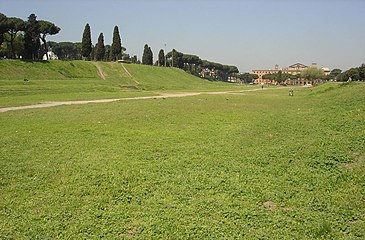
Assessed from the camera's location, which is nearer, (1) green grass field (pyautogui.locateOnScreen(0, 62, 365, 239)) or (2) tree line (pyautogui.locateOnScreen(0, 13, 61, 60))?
(1) green grass field (pyautogui.locateOnScreen(0, 62, 365, 239))

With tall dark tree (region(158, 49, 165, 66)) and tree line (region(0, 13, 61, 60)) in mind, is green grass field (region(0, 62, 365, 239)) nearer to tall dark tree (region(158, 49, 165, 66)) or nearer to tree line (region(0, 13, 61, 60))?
tree line (region(0, 13, 61, 60))

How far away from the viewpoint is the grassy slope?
15.9ft

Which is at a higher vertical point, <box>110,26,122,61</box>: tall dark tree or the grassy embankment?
<box>110,26,122,61</box>: tall dark tree

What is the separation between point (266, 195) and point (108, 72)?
72.2 metres

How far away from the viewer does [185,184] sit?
657cm

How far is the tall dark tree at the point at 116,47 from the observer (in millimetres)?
84800

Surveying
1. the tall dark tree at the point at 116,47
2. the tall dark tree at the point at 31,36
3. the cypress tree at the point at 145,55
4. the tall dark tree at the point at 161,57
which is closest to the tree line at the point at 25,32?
the tall dark tree at the point at 31,36

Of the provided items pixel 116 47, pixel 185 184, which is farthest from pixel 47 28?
pixel 185 184

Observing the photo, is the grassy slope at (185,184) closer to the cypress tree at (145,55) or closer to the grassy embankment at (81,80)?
the grassy embankment at (81,80)

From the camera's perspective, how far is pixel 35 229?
4.80 metres

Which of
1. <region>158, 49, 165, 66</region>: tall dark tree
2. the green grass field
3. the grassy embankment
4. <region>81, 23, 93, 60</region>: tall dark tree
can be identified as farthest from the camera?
<region>158, 49, 165, 66</region>: tall dark tree

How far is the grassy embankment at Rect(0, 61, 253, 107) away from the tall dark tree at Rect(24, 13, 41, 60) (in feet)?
18.6

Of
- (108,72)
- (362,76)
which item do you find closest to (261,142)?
(108,72)

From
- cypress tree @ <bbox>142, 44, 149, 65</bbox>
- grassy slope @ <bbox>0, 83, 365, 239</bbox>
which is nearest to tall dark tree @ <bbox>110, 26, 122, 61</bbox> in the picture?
cypress tree @ <bbox>142, 44, 149, 65</bbox>
